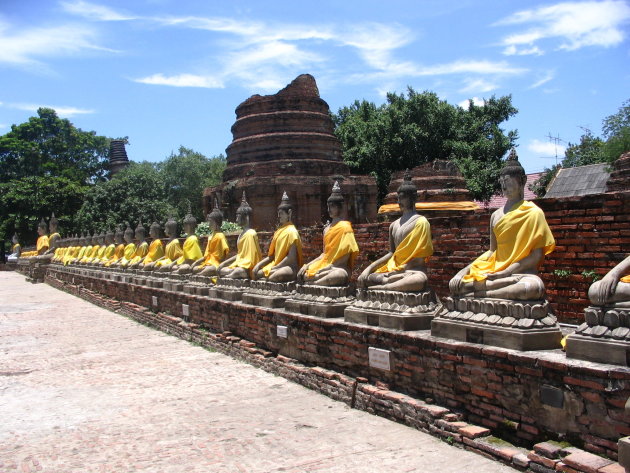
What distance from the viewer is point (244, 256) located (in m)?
10.1

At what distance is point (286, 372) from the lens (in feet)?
24.5

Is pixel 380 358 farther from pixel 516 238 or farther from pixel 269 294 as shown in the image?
pixel 269 294

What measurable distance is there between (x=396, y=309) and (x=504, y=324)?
4.52 feet

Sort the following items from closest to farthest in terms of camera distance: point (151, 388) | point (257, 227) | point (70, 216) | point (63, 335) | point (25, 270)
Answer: point (151, 388) → point (63, 335) → point (257, 227) → point (25, 270) → point (70, 216)

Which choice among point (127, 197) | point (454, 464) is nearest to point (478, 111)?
point (127, 197)

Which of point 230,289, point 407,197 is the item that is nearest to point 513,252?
point 407,197

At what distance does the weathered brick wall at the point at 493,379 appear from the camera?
154 inches

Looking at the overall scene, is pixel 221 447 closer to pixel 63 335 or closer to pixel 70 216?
pixel 63 335

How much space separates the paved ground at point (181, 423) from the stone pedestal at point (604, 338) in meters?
0.95

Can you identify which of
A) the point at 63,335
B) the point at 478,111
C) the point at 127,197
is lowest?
the point at 63,335

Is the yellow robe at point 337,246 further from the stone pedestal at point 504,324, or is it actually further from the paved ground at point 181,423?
the stone pedestal at point 504,324

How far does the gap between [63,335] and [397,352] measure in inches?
323

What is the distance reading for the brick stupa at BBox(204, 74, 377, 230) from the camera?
20000 millimetres

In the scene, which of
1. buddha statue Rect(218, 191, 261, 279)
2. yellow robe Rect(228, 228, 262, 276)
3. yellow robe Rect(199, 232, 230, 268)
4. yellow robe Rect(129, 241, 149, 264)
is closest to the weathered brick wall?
buddha statue Rect(218, 191, 261, 279)
